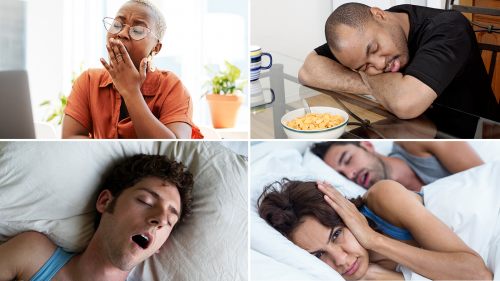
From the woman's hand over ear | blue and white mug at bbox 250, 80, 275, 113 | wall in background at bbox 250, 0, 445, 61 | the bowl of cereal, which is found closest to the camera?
the woman's hand over ear

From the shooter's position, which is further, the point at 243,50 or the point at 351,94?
the point at 243,50

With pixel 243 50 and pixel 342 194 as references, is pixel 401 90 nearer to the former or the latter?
pixel 342 194

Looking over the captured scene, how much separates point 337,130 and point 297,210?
200mm

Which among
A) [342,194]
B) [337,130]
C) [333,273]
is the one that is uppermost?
[337,130]

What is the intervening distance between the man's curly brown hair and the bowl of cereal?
262mm

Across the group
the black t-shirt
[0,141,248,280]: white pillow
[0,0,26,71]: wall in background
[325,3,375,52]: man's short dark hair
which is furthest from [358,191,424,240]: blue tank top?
[0,0,26,71]: wall in background

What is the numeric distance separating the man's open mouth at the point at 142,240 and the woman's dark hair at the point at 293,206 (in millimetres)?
245

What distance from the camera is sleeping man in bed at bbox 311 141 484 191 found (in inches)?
29.2

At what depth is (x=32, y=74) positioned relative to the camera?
1899 millimetres

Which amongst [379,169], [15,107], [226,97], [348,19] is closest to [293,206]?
[379,169]

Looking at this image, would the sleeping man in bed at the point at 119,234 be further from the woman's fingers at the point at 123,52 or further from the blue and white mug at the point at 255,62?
the blue and white mug at the point at 255,62

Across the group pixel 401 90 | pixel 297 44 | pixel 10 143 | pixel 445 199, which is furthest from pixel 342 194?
pixel 297 44

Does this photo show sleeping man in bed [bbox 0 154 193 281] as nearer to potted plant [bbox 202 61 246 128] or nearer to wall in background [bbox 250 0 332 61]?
potted plant [bbox 202 61 246 128]

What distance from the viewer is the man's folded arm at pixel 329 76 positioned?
0.97 meters
